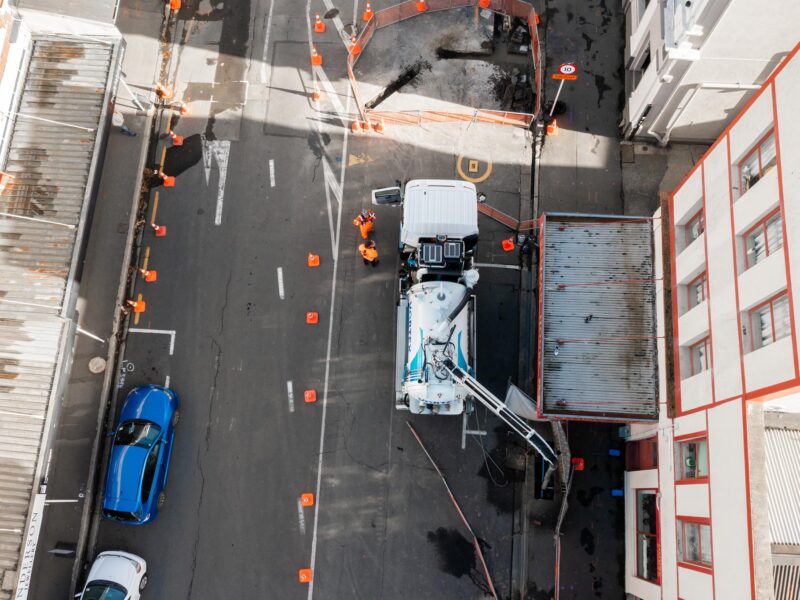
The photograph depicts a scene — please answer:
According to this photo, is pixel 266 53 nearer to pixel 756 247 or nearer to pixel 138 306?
pixel 138 306

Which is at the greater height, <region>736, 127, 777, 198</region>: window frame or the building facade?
the building facade

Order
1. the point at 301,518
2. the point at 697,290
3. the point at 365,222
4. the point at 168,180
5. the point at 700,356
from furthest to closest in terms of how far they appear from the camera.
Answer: the point at 168,180 < the point at 365,222 < the point at 301,518 < the point at 697,290 < the point at 700,356

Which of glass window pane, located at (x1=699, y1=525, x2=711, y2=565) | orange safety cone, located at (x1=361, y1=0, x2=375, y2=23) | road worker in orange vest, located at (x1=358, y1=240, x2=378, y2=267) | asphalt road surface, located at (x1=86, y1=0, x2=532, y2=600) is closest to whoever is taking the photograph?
glass window pane, located at (x1=699, y1=525, x2=711, y2=565)

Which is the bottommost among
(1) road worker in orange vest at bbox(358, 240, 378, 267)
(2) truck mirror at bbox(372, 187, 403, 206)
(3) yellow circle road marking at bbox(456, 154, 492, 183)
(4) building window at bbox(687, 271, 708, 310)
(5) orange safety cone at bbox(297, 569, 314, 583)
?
(5) orange safety cone at bbox(297, 569, 314, 583)

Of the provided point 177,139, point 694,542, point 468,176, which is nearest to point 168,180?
point 177,139

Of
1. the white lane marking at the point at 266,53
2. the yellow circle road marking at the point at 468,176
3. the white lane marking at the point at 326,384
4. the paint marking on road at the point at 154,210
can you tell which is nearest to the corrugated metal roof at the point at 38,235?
the paint marking on road at the point at 154,210

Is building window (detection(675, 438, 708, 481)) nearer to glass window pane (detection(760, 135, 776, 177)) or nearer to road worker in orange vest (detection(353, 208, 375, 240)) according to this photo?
glass window pane (detection(760, 135, 776, 177))

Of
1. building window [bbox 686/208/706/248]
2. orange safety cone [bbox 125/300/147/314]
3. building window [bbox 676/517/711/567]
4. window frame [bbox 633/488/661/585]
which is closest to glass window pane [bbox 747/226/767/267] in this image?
building window [bbox 686/208/706/248]
